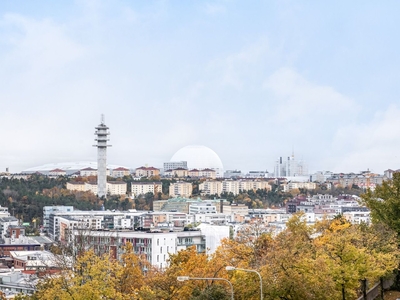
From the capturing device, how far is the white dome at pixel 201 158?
14175 centimetres

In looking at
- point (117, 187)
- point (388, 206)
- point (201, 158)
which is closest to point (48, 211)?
point (117, 187)

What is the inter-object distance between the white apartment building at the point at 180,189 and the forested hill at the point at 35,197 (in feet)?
A: 49.1

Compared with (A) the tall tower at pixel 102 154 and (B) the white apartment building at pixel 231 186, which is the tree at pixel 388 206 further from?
(B) the white apartment building at pixel 231 186

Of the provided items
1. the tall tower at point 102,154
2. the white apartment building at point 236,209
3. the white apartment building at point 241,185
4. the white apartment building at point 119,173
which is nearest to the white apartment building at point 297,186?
the white apartment building at point 241,185

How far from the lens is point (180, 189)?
10750cm

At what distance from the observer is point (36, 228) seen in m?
75.4

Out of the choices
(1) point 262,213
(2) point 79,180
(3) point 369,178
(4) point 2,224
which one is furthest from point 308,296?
(3) point 369,178

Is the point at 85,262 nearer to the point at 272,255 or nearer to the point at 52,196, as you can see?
the point at 272,255

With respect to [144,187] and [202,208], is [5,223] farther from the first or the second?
[144,187]

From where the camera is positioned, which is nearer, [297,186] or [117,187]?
[117,187]

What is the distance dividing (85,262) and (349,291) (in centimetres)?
638

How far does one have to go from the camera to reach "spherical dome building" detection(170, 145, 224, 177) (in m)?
141

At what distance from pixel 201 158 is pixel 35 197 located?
203 feet

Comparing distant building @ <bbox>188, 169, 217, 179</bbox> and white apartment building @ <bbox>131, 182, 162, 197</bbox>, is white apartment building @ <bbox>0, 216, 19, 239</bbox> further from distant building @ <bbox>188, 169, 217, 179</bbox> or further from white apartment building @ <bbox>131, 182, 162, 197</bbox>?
distant building @ <bbox>188, 169, 217, 179</bbox>
